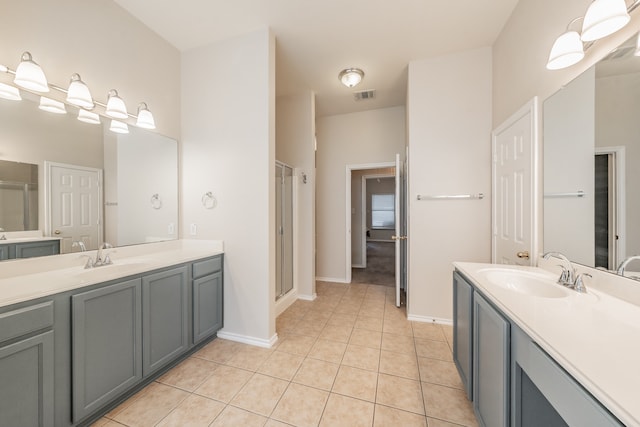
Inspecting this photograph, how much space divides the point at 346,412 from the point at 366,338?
92 centimetres

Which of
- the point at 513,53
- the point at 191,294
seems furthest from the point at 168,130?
the point at 513,53

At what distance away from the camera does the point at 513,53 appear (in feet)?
6.59

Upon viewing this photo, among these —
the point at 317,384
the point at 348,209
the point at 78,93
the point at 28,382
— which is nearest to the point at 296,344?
the point at 317,384

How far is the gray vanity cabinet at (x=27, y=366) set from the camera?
3.41 ft

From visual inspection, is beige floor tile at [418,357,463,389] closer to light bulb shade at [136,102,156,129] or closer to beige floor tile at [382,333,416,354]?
beige floor tile at [382,333,416,354]

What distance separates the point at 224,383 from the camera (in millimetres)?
1738

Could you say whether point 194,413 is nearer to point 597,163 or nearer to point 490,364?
point 490,364

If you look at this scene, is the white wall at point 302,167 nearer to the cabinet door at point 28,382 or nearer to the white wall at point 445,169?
the white wall at point 445,169

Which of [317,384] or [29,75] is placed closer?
[29,75]

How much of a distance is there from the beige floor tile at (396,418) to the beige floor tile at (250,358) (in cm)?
98

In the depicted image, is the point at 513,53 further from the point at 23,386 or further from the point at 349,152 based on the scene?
the point at 23,386

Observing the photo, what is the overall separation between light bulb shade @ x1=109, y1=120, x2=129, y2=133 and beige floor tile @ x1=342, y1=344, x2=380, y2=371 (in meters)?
2.69

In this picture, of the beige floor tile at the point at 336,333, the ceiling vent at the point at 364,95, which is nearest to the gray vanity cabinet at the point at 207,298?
the beige floor tile at the point at 336,333

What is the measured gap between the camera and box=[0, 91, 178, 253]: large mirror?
1.49 m
